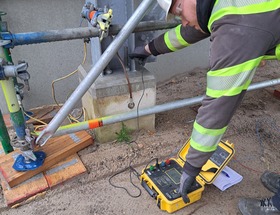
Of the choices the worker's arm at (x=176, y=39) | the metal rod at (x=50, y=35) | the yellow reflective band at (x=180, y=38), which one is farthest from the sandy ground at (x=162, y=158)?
the metal rod at (x=50, y=35)

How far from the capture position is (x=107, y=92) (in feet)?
8.63

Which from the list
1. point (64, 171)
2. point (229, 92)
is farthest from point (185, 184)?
point (64, 171)

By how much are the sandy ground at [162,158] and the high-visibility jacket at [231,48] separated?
95cm

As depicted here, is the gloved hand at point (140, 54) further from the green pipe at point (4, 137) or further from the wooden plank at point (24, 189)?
the wooden plank at point (24, 189)

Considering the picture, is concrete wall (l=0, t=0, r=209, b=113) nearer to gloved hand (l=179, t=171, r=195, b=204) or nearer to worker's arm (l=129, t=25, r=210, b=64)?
worker's arm (l=129, t=25, r=210, b=64)

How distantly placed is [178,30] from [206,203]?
1.52m

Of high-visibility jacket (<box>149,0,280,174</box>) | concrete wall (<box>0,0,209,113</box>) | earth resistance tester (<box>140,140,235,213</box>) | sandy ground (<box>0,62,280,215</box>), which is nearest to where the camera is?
high-visibility jacket (<box>149,0,280,174</box>)

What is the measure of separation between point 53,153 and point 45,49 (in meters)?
1.47

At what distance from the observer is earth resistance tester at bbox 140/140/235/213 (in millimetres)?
2119

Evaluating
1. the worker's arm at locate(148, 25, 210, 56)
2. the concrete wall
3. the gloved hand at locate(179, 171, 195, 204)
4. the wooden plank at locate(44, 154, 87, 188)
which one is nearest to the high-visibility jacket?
the gloved hand at locate(179, 171, 195, 204)

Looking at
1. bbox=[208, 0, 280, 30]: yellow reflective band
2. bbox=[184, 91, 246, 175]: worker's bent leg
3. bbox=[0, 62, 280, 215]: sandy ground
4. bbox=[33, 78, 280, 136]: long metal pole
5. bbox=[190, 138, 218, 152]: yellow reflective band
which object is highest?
bbox=[208, 0, 280, 30]: yellow reflective band

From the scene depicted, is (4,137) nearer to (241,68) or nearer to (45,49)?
(45,49)

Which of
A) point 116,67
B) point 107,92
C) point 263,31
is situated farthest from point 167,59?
point 263,31

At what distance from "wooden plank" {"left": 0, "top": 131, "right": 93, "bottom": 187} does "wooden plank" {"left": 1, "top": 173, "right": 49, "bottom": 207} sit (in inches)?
1.7
